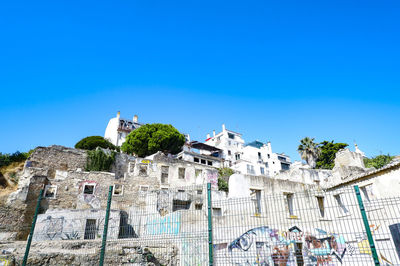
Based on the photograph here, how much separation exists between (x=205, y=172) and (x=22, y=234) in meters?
18.6

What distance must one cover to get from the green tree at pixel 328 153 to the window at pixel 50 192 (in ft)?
139

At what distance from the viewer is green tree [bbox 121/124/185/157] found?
129 ft

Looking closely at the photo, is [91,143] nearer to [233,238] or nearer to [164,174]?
[164,174]

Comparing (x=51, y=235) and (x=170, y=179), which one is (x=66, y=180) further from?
(x=170, y=179)

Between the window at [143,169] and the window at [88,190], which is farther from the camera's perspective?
the window at [143,169]

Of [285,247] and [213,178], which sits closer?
[285,247]

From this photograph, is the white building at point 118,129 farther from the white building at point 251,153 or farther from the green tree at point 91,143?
the white building at point 251,153

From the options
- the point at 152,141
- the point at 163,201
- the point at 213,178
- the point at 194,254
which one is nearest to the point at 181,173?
the point at 213,178

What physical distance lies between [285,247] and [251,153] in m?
44.6

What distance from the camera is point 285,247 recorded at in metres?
9.94

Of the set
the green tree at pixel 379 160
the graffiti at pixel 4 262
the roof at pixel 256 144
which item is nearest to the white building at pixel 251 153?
the roof at pixel 256 144

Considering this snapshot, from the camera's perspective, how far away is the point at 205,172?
3030 centimetres

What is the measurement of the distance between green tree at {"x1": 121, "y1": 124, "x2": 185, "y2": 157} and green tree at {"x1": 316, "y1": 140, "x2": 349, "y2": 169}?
2697cm

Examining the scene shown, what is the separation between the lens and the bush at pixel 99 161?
28236 mm
